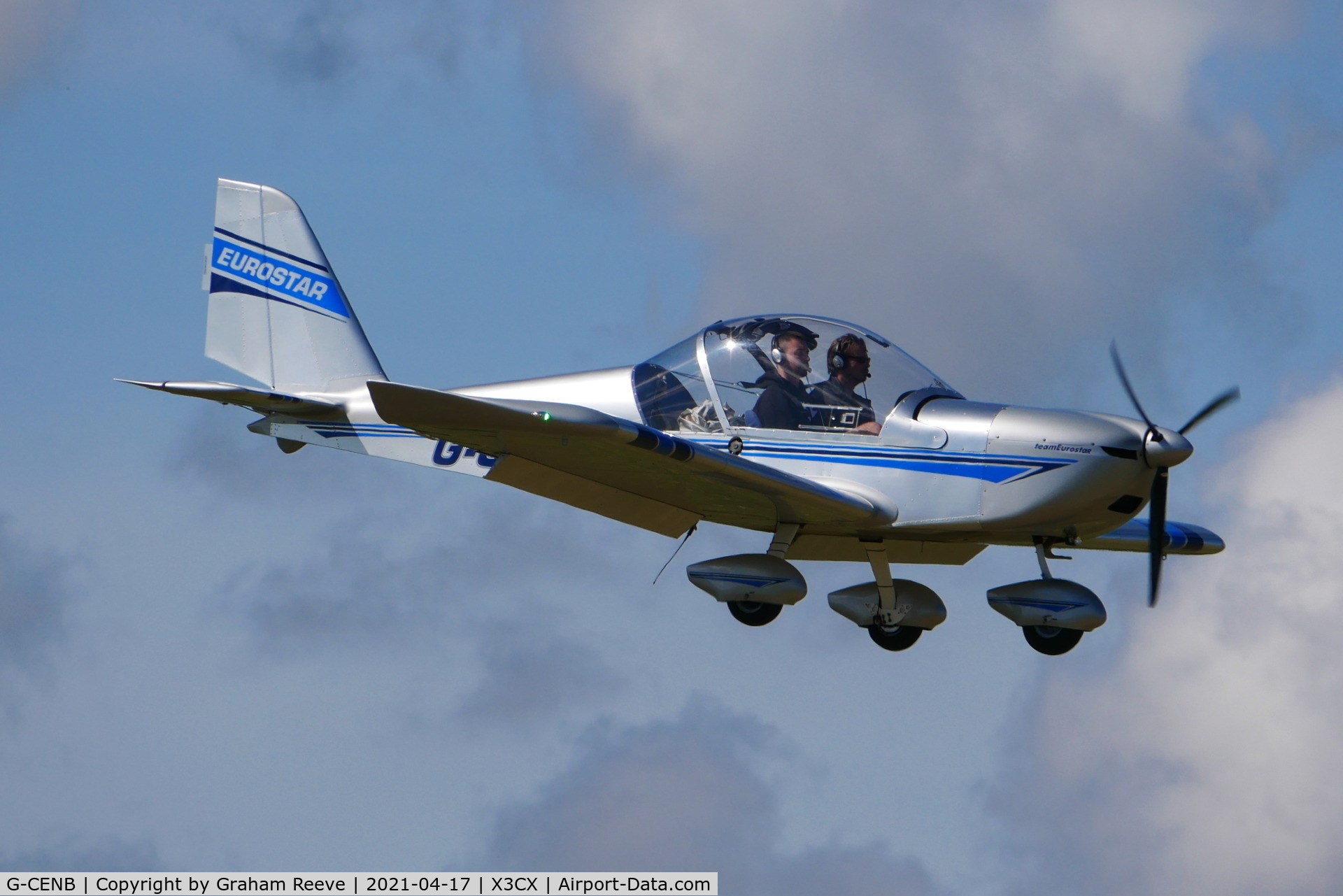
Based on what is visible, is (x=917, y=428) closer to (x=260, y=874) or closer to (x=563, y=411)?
(x=563, y=411)

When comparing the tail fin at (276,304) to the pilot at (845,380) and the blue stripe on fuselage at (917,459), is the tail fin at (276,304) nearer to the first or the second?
the blue stripe on fuselage at (917,459)

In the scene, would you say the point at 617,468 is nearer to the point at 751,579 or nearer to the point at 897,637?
the point at 751,579

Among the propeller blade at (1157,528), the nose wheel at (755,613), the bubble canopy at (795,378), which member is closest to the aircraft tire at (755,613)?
the nose wheel at (755,613)

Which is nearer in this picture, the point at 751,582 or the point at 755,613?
the point at 751,582

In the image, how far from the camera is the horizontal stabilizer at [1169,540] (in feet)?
52.2

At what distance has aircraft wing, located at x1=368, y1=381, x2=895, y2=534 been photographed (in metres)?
11.5

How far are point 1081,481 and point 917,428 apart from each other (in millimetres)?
1457

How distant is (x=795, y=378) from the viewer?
→ 538 inches

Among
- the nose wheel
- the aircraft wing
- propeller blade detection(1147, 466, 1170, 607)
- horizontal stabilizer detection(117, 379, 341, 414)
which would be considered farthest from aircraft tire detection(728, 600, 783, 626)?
horizontal stabilizer detection(117, 379, 341, 414)

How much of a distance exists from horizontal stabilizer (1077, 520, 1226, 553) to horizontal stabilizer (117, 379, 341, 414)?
26.3 ft

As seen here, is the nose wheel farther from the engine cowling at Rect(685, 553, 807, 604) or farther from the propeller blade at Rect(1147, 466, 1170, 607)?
the propeller blade at Rect(1147, 466, 1170, 607)

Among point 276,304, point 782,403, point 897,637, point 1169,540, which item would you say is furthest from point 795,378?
point 276,304

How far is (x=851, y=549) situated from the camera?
15320 millimetres

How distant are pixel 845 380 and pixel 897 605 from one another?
2.31 m
